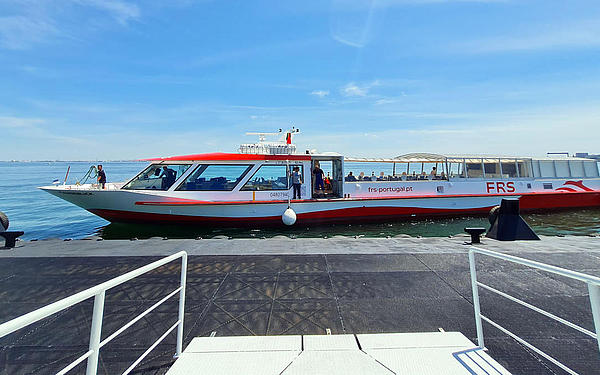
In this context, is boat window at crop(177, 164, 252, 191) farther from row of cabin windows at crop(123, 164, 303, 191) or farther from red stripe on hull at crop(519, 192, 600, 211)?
red stripe on hull at crop(519, 192, 600, 211)

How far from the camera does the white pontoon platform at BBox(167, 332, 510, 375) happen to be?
1.94 metres

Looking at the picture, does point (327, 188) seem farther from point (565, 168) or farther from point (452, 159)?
point (565, 168)

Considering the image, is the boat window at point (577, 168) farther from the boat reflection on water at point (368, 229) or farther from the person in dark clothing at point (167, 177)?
the person in dark clothing at point (167, 177)

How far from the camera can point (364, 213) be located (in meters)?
11.6

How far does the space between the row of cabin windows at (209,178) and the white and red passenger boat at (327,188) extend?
0.04 meters

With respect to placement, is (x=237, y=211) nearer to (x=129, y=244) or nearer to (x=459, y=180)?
(x=129, y=244)

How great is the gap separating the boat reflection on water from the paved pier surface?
522cm

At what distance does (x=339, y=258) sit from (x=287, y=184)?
683cm

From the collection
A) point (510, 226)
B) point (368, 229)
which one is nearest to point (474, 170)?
point (368, 229)

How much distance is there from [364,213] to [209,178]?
6.28 meters

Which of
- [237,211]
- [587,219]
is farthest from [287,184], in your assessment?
[587,219]

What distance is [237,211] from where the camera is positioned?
34.4 feet

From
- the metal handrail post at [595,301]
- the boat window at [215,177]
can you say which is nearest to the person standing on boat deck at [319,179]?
the boat window at [215,177]

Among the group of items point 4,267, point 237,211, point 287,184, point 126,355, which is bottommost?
point 126,355
